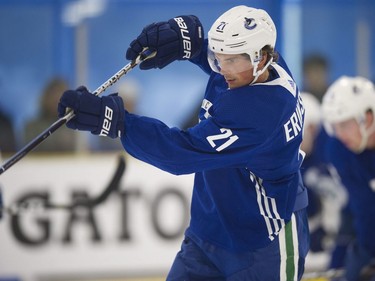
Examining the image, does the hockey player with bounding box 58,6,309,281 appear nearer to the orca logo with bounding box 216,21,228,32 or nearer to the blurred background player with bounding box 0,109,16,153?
the orca logo with bounding box 216,21,228,32

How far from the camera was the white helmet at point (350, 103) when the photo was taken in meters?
4.74

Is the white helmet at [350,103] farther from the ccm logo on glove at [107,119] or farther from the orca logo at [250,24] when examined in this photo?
the ccm logo on glove at [107,119]

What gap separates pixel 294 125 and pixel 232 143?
0.25 meters

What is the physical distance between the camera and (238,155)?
3.16 metres

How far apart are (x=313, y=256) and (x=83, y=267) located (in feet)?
4.45

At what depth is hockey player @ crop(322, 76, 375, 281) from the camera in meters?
4.70

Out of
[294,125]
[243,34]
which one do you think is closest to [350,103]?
[294,125]

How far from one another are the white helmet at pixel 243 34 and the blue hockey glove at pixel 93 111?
39cm

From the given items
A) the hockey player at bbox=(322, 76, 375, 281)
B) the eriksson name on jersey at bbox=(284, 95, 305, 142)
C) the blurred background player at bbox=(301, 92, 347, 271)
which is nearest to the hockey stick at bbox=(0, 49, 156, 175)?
the eriksson name on jersey at bbox=(284, 95, 305, 142)

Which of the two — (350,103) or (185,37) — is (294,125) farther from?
(350,103)

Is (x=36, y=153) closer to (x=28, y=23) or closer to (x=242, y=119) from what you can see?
(x=28, y=23)

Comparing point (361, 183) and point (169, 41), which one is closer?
point (169, 41)

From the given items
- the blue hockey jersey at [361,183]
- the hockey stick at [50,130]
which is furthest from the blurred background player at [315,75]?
the hockey stick at [50,130]

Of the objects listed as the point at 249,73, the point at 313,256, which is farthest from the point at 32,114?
the point at 249,73
